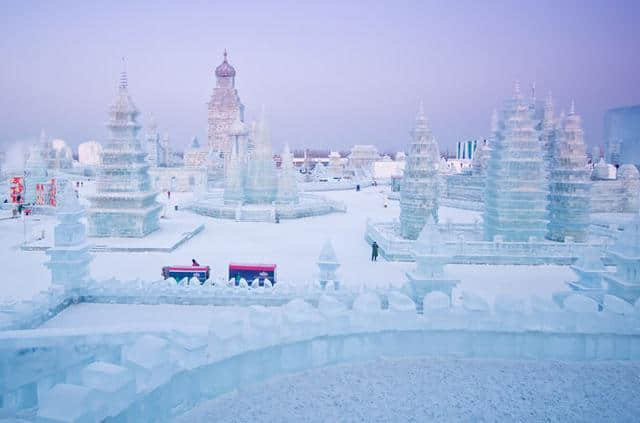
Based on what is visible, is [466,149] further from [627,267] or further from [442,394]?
[442,394]

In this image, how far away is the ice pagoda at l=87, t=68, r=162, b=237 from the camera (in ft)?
76.2

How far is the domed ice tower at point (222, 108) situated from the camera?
2360 inches

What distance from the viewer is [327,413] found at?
17.4 ft

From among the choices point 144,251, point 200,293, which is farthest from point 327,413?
point 144,251

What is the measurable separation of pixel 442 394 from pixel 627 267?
5.64 m

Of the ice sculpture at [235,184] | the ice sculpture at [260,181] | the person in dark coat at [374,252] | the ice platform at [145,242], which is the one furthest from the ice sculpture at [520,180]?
the ice sculpture at [235,184]

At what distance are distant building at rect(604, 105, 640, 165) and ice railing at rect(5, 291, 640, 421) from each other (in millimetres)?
67052

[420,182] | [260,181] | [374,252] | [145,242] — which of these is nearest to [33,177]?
[260,181]

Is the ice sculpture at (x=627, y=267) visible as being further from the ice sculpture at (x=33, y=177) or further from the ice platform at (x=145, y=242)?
the ice sculpture at (x=33, y=177)

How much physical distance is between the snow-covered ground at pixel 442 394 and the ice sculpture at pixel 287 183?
27668 millimetres

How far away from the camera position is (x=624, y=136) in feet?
226

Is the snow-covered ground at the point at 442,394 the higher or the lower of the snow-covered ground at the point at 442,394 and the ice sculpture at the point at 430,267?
the lower

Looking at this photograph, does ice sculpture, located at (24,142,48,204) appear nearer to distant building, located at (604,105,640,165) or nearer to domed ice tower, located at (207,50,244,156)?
domed ice tower, located at (207,50,244,156)

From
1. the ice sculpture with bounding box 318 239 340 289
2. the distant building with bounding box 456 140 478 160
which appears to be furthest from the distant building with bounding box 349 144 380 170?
the ice sculpture with bounding box 318 239 340 289
